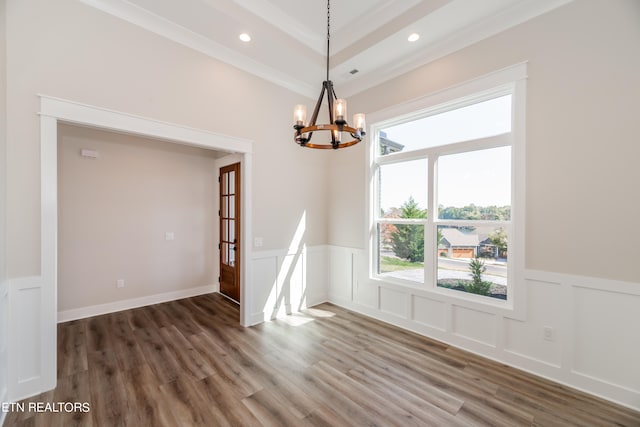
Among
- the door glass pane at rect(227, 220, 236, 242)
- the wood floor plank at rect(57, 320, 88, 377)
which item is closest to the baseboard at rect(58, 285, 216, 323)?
the wood floor plank at rect(57, 320, 88, 377)

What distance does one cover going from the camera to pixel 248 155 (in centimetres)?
371

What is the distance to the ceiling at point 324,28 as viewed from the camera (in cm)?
269

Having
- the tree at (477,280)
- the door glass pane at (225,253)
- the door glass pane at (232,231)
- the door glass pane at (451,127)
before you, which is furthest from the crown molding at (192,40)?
the tree at (477,280)

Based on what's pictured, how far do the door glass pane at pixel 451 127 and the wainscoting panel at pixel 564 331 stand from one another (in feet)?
5.30

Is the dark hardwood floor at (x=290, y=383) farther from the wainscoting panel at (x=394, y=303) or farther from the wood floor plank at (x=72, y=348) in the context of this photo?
the wainscoting panel at (x=394, y=303)

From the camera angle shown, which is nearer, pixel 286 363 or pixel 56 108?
pixel 56 108

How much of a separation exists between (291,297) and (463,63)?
12.9ft

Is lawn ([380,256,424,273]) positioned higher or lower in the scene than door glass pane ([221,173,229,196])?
lower

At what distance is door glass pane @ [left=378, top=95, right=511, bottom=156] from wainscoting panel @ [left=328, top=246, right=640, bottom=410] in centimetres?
161

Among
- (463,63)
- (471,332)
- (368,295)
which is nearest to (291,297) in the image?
(368,295)

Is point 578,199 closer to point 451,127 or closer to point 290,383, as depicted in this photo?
point 451,127

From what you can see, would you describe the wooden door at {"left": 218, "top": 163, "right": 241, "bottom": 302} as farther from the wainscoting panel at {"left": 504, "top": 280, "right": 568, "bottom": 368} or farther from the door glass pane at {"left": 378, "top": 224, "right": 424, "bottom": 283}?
the wainscoting panel at {"left": 504, "top": 280, "right": 568, "bottom": 368}

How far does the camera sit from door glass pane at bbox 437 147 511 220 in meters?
2.88

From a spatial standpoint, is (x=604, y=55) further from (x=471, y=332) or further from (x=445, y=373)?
(x=445, y=373)
